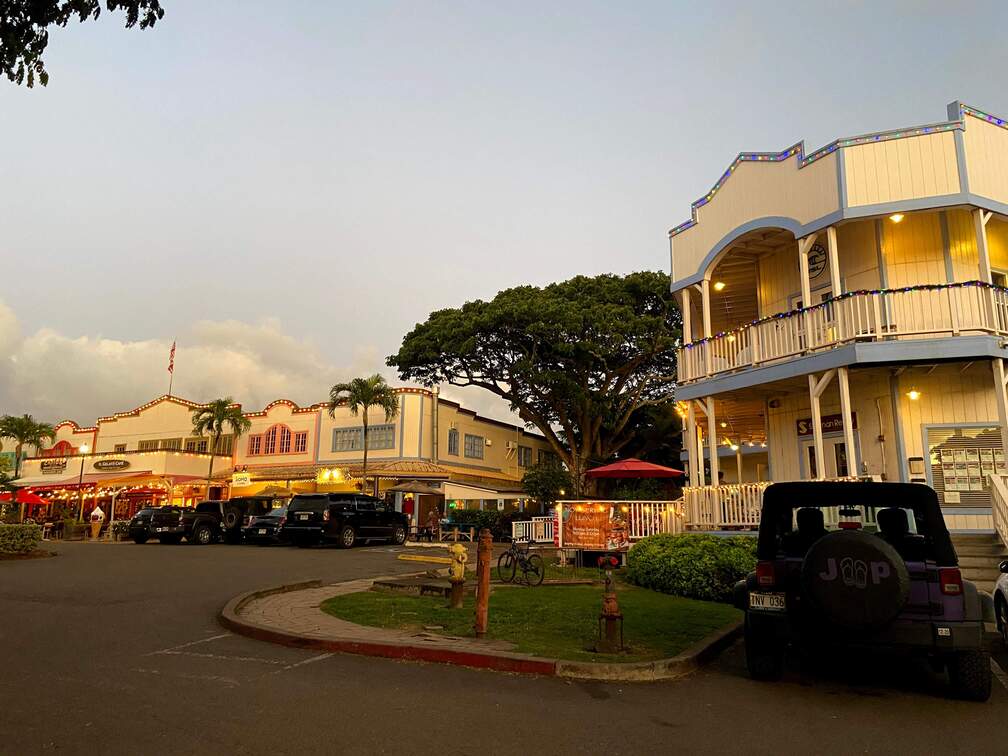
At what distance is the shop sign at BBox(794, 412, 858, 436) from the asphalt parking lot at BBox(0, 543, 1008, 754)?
9108 mm

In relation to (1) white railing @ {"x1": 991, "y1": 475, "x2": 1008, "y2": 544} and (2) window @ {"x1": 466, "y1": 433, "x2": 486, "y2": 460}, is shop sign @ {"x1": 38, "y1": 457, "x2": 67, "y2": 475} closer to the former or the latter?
(2) window @ {"x1": 466, "y1": 433, "x2": 486, "y2": 460}

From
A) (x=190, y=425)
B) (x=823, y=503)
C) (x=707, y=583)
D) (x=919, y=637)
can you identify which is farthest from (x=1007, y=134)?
(x=190, y=425)

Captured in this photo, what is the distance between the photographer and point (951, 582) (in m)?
5.75

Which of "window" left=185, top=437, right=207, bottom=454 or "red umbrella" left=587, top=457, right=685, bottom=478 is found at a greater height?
"window" left=185, top=437, right=207, bottom=454

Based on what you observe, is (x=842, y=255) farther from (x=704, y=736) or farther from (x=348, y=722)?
(x=348, y=722)

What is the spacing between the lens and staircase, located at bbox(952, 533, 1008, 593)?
1180 centimetres

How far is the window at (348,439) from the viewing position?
4159 centimetres

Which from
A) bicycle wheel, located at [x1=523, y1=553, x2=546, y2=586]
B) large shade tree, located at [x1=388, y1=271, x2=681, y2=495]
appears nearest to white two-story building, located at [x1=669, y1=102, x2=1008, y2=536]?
bicycle wheel, located at [x1=523, y1=553, x2=546, y2=586]

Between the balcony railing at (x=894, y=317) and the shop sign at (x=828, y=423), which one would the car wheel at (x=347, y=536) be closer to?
the shop sign at (x=828, y=423)

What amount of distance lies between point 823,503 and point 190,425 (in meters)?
48.4

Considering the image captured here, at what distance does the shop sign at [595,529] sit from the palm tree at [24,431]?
5248 cm

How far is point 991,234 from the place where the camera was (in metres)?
15.3

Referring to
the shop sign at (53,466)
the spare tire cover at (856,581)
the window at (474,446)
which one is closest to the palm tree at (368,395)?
the window at (474,446)

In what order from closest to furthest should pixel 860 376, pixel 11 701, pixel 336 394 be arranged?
pixel 11 701 < pixel 860 376 < pixel 336 394
